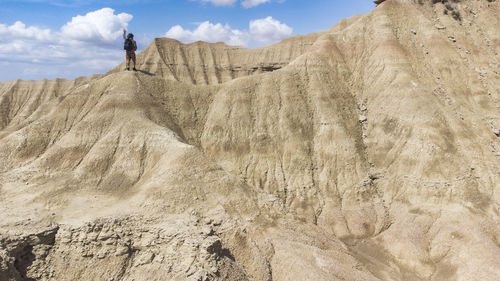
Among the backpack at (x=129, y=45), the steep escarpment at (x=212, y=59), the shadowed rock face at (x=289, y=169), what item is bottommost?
the shadowed rock face at (x=289, y=169)

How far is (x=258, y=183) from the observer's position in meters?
30.0

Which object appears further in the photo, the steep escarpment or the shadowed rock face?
the steep escarpment

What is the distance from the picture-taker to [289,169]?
30703 mm

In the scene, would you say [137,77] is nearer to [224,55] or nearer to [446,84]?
[446,84]

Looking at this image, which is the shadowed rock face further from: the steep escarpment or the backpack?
the steep escarpment

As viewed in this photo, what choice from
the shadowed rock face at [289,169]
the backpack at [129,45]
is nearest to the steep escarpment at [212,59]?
the shadowed rock face at [289,169]

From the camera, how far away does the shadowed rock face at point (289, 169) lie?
16141mm

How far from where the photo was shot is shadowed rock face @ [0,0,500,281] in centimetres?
1614

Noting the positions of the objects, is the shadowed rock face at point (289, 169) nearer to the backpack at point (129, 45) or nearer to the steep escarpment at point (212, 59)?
the backpack at point (129, 45)

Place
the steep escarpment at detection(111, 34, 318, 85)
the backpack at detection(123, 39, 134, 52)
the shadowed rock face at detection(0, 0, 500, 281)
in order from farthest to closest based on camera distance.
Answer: the steep escarpment at detection(111, 34, 318, 85)
the backpack at detection(123, 39, 134, 52)
the shadowed rock face at detection(0, 0, 500, 281)

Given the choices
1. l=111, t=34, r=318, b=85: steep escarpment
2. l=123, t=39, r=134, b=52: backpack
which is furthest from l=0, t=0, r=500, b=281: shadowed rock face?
l=111, t=34, r=318, b=85: steep escarpment

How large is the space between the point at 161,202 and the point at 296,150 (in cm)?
1559

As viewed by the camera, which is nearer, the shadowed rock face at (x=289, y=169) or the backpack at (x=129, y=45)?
the shadowed rock face at (x=289, y=169)

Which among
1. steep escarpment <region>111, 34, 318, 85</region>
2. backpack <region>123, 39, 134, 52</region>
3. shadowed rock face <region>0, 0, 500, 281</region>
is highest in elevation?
steep escarpment <region>111, 34, 318, 85</region>
